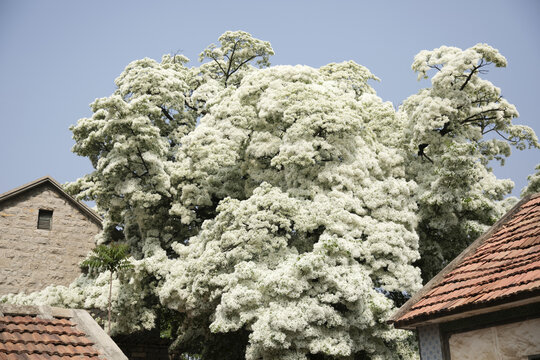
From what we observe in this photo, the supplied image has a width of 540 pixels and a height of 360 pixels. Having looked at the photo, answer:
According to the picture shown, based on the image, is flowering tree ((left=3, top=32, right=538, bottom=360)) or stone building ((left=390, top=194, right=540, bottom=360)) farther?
flowering tree ((left=3, top=32, right=538, bottom=360))

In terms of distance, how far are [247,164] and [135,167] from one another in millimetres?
4381

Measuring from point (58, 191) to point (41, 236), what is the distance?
83.0 inches

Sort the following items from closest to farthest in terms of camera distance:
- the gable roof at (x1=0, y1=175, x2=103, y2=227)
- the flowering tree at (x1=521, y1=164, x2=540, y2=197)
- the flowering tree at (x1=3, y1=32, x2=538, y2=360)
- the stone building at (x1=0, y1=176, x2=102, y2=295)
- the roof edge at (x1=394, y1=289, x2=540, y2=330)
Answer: the roof edge at (x1=394, y1=289, x2=540, y2=330) < the flowering tree at (x1=3, y1=32, x2=538, y2=360) < the flowering tree at (x1=521, y1=164, x2=540, y2=197) < the stone building at (x1=0, y1=176, x2=102, y2=295) < the gable roof at (x1=0, y1=175, x2=103, y2=227)

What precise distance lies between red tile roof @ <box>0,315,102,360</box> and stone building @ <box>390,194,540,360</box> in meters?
4.44

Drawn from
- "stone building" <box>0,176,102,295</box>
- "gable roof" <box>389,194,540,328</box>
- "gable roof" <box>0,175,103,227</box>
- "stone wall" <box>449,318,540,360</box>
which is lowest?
"stone wall" <box>449,318,540,360</box>

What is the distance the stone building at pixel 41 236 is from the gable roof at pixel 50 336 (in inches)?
701

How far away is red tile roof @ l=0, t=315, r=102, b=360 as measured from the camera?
7133mm

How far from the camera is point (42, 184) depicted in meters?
25.9

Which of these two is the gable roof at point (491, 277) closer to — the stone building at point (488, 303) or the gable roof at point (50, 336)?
the stone building at point (488, 303)

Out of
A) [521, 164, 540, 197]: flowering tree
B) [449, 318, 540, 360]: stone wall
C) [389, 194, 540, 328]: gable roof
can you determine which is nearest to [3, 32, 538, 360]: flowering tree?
[521, 164, 540, 197]: flowering tree

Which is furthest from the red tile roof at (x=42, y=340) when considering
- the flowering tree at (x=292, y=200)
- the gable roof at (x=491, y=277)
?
the flowering tree at (x=292, y=200)

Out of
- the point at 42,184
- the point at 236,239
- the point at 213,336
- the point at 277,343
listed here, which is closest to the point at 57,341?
the point at 277,343

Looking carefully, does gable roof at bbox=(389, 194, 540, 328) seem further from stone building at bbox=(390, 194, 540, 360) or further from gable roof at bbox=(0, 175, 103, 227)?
gable roof at bbox=(0, 175, 103, 227)

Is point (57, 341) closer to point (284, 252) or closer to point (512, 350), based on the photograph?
point (512, 350)
